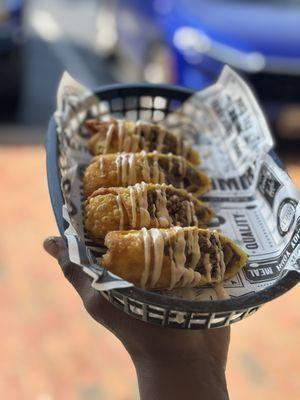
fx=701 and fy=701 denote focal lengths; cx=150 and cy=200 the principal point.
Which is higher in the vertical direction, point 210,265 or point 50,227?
point 210,265

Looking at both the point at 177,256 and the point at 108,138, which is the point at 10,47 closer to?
the point at 108,138

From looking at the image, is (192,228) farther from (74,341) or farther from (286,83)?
(286,83)

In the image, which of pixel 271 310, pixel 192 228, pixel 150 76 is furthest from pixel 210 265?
pixel 150 76

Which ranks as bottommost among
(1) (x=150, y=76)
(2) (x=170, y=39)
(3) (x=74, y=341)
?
(3) (x=74, y=341)

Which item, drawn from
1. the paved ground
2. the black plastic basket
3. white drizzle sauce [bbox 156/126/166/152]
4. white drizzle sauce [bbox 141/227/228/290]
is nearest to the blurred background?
the paved ground

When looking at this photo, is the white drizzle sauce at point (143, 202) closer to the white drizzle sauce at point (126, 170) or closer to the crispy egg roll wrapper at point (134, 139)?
the white drizzle sauce at point (126, 170)

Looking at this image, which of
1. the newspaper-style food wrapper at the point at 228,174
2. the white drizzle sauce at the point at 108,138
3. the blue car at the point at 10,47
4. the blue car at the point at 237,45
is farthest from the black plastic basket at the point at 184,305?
the blue car at the point at 10,47

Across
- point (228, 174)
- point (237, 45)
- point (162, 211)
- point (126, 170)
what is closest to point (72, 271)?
point (162, 211)
